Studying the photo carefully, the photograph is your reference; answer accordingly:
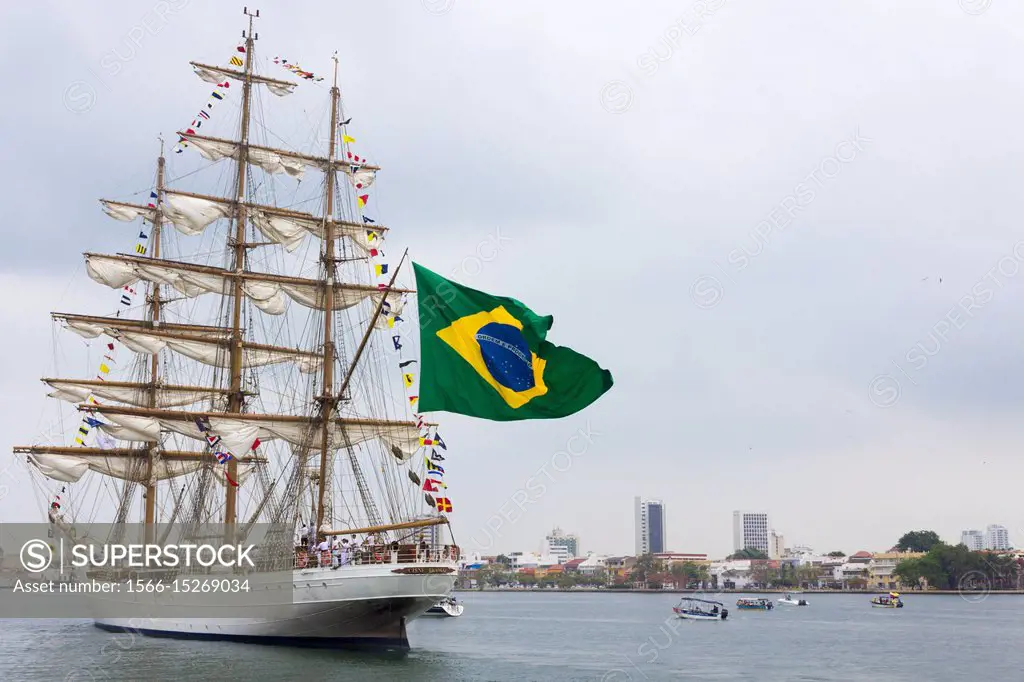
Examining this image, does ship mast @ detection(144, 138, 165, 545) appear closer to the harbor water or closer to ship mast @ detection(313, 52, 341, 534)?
the harbor water

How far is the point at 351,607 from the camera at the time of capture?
43969 millimetres

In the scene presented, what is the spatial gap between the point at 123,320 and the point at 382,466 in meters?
21.0

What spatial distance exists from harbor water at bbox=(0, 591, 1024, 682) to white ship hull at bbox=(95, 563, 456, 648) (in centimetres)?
77

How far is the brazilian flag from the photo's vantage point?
27844 millimetres

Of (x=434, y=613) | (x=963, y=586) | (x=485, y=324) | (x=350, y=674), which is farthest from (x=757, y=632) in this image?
(x=963, y=586)

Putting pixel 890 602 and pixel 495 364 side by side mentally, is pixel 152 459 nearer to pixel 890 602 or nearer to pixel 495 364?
pixel 495 364

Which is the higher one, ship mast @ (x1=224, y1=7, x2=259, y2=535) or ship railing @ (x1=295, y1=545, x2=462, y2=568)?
ship mast @ (x1=224, y1=7, x2=259, y2=535)

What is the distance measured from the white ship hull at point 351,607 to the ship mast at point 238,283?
12144 mm

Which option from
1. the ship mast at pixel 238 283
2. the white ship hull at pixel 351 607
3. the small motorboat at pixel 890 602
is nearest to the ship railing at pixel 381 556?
the white ship hull at pixel 351 607

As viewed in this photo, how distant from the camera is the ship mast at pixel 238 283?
193 feet

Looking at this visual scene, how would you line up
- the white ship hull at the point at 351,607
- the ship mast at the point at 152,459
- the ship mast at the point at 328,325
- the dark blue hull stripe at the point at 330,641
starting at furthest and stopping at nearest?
the ship mast at the point at 152,459 → the ship mast at the point at 328,325 → the dark blue hull stripe at the point at 330,641 → the white ship hull at the point at 351,607

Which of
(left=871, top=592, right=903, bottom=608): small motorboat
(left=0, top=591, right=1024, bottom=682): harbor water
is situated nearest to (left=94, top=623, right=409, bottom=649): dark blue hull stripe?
(left=0, top=591, right=1024, bottom=682): harbor water

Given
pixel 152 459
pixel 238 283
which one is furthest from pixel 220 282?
pixel 152 459

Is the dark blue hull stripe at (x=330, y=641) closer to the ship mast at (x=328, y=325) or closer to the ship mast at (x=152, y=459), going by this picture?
the ship mast at (x=328, y=325)
